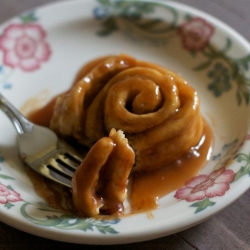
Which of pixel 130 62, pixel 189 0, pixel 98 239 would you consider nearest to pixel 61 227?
pixel 98 239

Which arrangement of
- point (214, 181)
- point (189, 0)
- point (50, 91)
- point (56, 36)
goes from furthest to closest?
point (189, 0) → point (56, 36) → point (50, 91) → point (214, 181)

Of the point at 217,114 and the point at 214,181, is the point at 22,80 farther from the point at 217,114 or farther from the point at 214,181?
the point at 214,181

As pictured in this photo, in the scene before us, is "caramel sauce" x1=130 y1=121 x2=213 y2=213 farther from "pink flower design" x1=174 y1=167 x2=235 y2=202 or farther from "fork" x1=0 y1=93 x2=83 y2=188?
"fork" x1=0 y1=93 x2=83 y2=188

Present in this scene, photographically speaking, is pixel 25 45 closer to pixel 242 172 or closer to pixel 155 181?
pixel 155 181

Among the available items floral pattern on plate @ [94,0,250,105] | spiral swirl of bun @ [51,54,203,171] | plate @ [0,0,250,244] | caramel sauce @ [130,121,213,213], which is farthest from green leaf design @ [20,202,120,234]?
floral pattern on plate @ [94,0,250,105]

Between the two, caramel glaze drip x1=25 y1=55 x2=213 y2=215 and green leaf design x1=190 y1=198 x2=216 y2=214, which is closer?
green leaf design x1=190 y1=198 x2=216 y2=214

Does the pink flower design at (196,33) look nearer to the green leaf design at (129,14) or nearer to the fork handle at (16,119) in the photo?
the green leaf design at (129,14)

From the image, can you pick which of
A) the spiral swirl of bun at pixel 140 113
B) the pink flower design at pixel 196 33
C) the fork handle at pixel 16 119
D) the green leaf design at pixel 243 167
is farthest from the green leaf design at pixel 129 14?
the green leaf design at pixel 243 167
